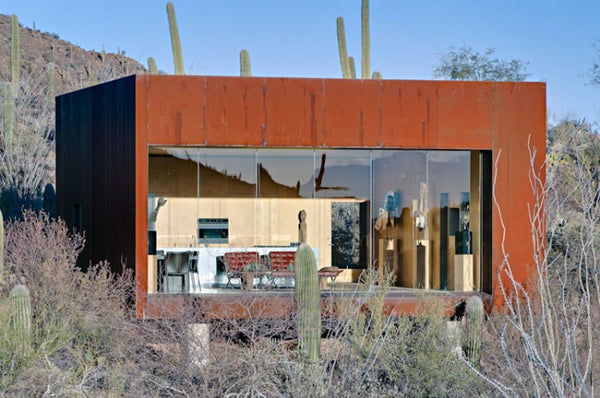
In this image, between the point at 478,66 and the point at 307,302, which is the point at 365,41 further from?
the point at 478,66

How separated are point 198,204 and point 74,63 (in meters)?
37.8

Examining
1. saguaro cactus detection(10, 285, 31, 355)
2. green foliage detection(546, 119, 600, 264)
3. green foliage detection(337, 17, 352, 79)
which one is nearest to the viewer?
saguaro cactus detection(10, 285, 31, 355)

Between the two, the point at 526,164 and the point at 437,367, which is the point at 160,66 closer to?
the point at 526,164

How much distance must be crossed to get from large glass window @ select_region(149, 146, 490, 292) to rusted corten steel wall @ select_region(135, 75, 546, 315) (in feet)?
1.01

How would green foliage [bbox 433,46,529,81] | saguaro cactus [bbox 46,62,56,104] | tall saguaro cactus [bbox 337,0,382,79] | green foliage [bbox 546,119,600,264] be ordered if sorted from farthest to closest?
saguaro cactus [bbox 46,62,56,104]
green foliage [bbox 433,46,529,81]
tall saguaro cactus [bbox 337,0,382,79]
green foliage [bbox 546,119,600,264]

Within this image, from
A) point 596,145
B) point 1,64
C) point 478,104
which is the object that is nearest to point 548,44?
point 596,145

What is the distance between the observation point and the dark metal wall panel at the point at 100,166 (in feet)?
45.7

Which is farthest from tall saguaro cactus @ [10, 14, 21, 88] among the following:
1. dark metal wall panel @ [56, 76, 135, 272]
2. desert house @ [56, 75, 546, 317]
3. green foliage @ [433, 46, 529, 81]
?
desert house @ [56, 75, 546, 317]

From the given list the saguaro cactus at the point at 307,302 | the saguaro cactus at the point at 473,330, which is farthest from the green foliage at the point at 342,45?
the saguaro cactus at the point at 473,330

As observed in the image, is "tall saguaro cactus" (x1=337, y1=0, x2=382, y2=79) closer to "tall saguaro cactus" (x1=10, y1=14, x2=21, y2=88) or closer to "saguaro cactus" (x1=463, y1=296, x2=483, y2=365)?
"saguaro cactus" (x1=463, y1=296, x2=483, y2=365)

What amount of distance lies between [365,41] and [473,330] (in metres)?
7.50

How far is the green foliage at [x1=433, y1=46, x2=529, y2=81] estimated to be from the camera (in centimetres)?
2944

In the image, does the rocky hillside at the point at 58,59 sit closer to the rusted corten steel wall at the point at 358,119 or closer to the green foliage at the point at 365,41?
the green foliage at the point at 365,41

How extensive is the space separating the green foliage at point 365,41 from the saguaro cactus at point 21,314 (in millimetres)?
8116
